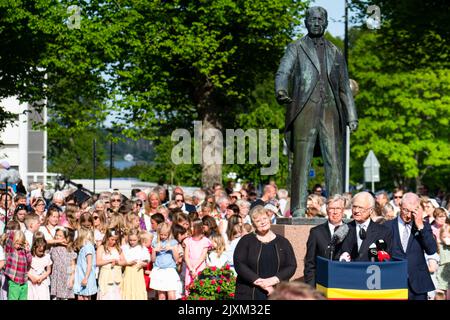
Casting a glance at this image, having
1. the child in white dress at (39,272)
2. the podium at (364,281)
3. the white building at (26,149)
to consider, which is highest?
the white building at (26,149)

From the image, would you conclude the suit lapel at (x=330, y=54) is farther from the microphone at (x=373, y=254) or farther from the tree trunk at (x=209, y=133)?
the tree trunk at (x=209, y=133)

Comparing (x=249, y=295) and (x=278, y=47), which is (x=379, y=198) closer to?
(x=249, y=295)

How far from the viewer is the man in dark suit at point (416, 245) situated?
472 inches

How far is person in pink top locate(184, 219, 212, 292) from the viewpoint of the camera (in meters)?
17.2

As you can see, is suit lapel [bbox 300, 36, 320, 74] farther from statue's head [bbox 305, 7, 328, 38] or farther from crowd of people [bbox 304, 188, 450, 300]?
crowd of people [bbox 304, 188, 450, 300]

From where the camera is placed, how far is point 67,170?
301ft

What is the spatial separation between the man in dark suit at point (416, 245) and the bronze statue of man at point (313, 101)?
1531mm

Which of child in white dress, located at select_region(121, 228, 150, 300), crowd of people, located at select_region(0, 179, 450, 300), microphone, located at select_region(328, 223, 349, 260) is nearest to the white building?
crowd of people, located at select_region(0, 179, 450, 300)

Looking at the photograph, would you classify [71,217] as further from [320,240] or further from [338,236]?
[338,236]

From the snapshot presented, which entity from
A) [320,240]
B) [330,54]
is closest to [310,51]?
[330,54]

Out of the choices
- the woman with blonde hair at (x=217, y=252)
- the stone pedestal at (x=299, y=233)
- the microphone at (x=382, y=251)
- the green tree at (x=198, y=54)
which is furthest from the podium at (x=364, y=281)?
the green tree at (x=198, y=54)
